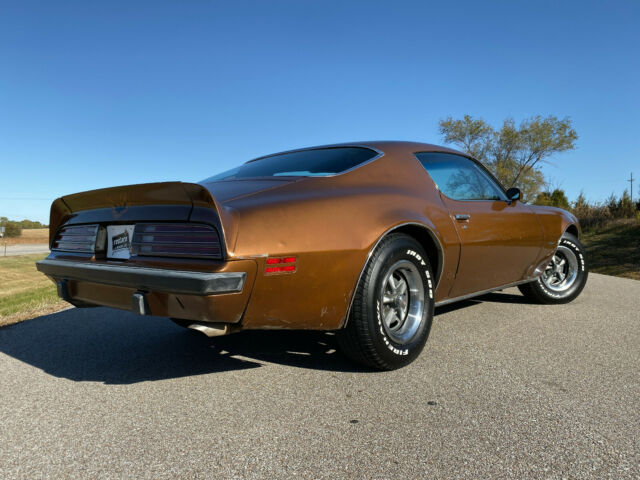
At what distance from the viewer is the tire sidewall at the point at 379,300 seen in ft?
7.77

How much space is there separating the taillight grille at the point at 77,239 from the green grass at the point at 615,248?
9.41m

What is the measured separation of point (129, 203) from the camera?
7.65 feet

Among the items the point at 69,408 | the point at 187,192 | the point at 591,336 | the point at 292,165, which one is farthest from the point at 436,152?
the point at 69,408

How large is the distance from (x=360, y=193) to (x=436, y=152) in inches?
47.8

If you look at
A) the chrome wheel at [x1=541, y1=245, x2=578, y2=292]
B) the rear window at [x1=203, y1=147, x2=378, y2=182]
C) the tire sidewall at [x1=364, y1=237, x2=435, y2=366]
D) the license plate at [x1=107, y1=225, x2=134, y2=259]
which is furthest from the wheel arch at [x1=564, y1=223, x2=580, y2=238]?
the license plate at [x1=107, y1=225, x2=134, y2=259]

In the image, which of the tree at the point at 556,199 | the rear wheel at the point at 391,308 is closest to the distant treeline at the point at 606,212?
the tree at the point at 556,199

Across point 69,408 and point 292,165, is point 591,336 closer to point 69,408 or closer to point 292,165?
point 292,165

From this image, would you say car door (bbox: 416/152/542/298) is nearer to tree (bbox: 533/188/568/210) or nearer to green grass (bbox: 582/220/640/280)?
green grass (bbox: 582/220/640/280)

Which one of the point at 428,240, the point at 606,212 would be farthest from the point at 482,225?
the point at 606,212

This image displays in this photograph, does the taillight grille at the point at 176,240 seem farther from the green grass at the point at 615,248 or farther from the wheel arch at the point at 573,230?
the green grass at the point at 615,248

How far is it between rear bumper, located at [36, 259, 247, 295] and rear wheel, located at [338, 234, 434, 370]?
2.36 feet

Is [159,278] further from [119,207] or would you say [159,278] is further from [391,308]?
[391,308]

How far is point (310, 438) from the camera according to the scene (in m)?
1.78

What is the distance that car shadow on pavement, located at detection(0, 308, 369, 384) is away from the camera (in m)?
2.64
